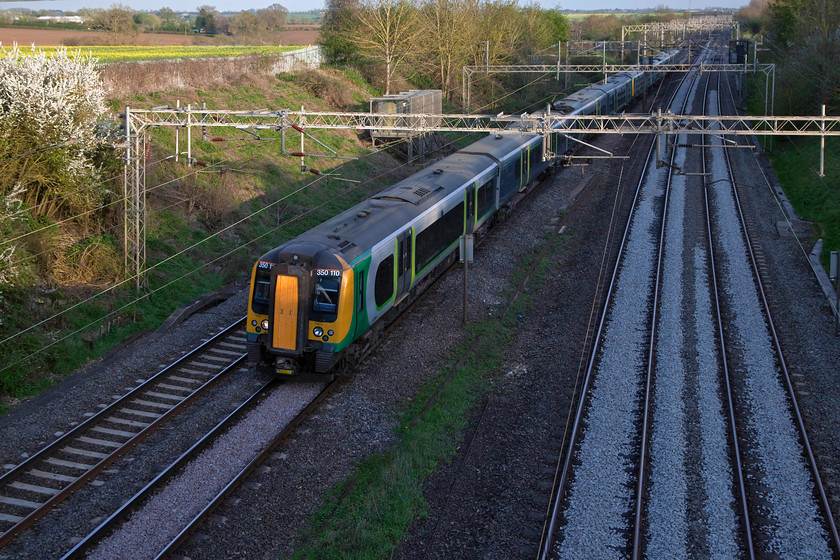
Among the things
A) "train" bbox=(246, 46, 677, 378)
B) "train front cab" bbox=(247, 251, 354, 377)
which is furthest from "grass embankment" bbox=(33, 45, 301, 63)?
"train front cab" bbox=(247, 251, 354, 377)

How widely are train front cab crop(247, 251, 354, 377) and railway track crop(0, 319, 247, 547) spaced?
1.84 m

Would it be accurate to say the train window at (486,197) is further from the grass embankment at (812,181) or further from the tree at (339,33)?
the tree at (339,33)

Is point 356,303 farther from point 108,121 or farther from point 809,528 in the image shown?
point 108,121

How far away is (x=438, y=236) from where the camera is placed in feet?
63.3

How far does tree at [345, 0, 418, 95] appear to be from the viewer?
4328 cm

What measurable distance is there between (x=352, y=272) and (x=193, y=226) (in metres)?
11.1

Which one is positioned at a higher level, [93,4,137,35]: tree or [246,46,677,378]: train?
[93,4,137,35]: tree

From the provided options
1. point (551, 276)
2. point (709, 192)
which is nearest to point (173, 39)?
point (709, 192)

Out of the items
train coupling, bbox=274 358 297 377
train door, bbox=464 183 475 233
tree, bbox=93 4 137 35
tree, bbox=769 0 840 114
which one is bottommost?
train coupling, bbox=274 358 297 377

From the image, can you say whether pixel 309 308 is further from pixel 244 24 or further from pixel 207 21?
pixel 207 21

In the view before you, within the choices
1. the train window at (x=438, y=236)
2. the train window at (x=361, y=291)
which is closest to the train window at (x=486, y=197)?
A: the train window at (x=438, y=236)

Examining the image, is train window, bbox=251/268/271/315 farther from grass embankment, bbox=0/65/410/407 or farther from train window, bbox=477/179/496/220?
train window, bbox=477/179/496/220

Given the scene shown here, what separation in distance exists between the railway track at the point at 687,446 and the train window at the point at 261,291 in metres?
5.82

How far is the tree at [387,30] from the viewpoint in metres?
43.3
